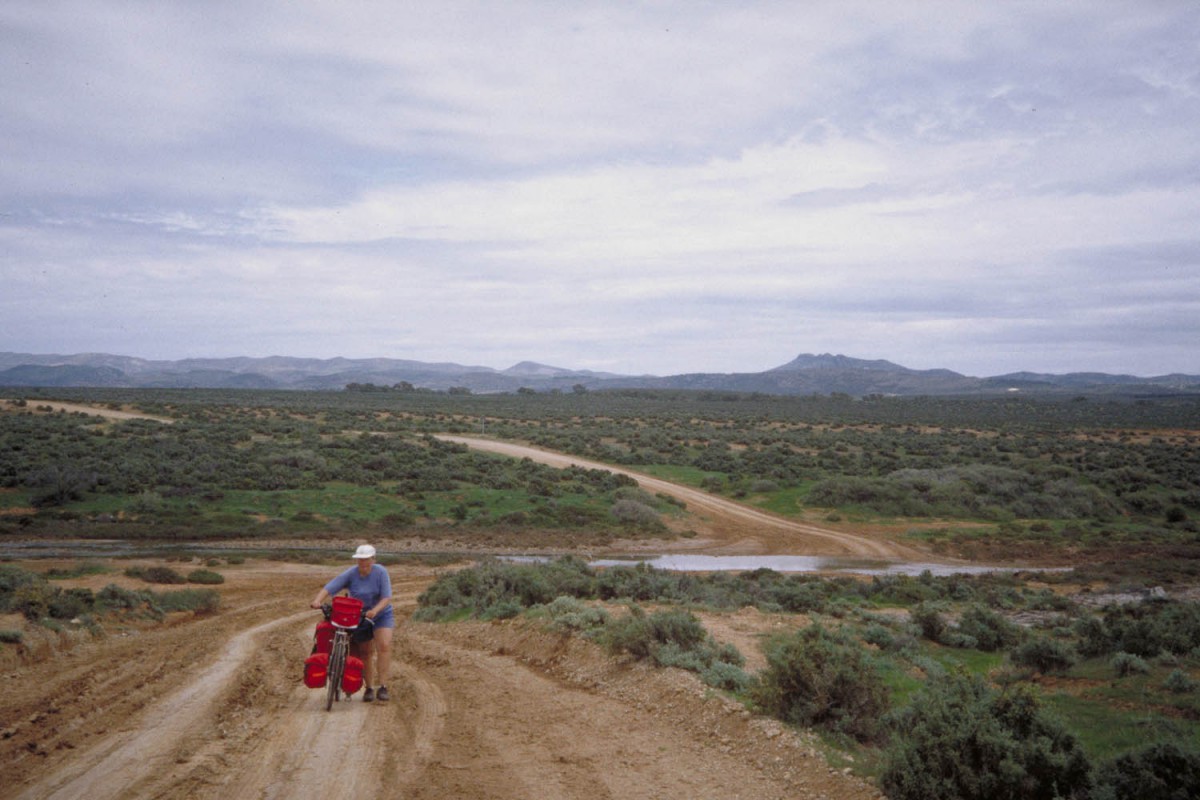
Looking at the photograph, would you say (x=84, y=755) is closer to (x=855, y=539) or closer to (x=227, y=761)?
(x=227, y=761)

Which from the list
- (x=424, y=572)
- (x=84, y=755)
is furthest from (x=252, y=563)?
(x=84, y=755)

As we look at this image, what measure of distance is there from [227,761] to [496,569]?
9.44m

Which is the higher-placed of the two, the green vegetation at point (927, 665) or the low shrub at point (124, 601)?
the green vegetation at point (927, 665)

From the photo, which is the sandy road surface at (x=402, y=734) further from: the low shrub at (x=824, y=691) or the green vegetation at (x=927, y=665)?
the green vegetation at (x=927, y=665)

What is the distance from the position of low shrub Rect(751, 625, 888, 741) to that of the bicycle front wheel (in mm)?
4393

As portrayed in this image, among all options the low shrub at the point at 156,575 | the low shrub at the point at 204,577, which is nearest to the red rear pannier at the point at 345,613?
the low shrub at the point at 156,575

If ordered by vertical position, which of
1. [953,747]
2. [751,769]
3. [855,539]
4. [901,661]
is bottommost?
[855,539]

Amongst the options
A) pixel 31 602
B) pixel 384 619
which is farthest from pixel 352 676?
pixel 31 602

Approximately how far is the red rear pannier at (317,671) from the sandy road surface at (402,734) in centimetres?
29

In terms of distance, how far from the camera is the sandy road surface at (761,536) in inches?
1266

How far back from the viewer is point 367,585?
28.2 feet

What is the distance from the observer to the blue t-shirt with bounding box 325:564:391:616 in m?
8.55

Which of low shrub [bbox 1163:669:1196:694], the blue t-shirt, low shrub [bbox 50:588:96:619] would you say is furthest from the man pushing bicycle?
low shrub [bbox 1163:669:1196:694]

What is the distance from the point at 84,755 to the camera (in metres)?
6.61
